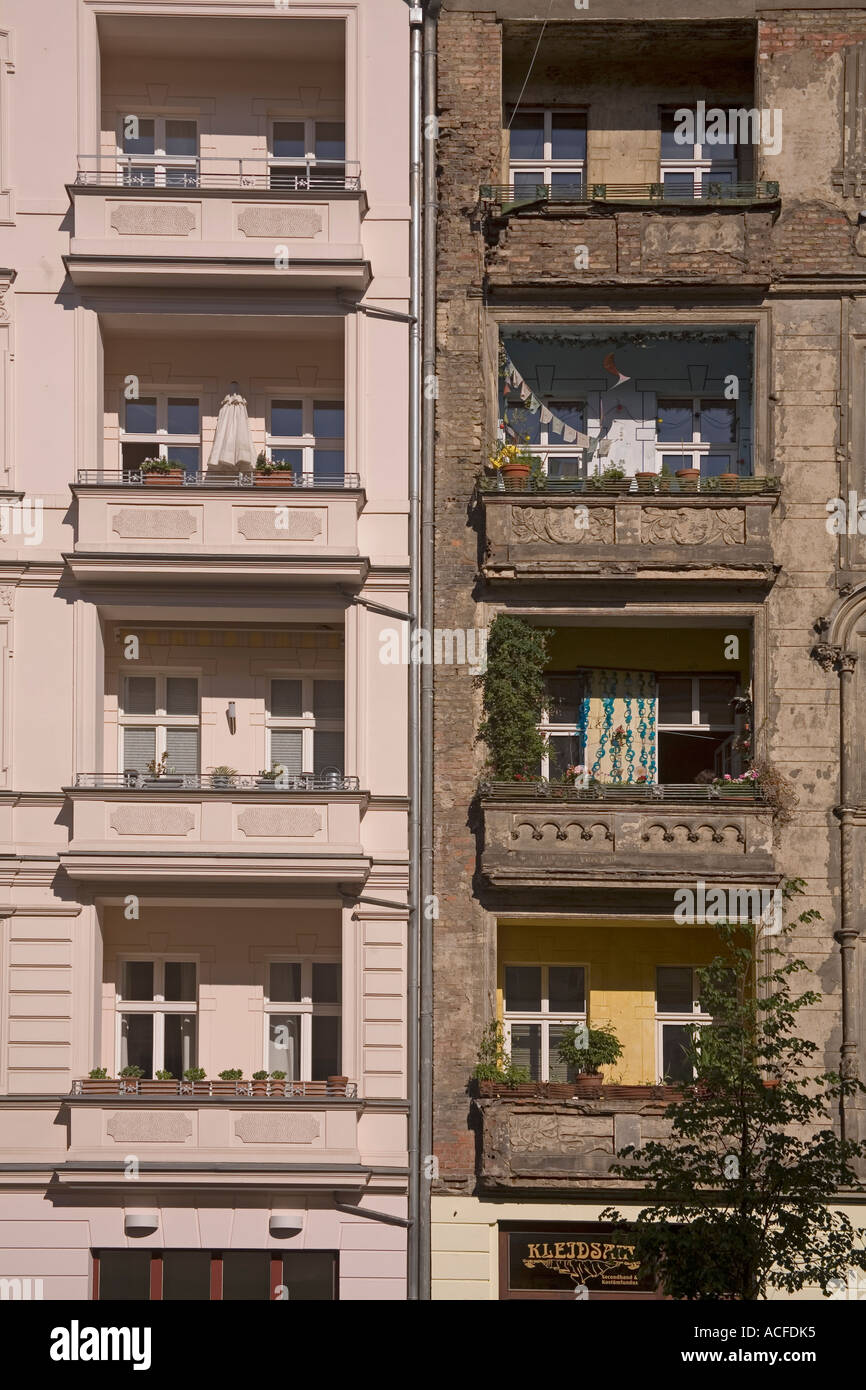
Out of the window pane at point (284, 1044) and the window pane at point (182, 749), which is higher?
the window pane at point (182, 749)

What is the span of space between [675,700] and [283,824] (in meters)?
5.86

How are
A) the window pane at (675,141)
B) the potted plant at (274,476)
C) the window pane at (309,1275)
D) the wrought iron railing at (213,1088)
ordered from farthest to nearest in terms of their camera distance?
the window pane at (675,141) < the potted plant at (274,476) < the wrought iron railing at (213,1088) < the window pane at (309,1275)

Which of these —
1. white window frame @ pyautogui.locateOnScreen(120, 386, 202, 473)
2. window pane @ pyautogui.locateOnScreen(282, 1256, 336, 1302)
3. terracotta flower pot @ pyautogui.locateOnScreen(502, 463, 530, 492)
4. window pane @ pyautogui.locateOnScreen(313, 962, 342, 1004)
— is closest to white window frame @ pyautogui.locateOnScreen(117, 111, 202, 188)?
white window frame @ pyautogui.locateOnScreen(120, 386, 202, 473)

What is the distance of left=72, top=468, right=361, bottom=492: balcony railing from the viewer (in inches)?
874

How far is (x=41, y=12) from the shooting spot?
22719 millimetres

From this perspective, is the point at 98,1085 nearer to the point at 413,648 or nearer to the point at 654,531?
the point at 413,648

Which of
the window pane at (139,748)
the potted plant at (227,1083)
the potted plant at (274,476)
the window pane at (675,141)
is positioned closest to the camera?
the potted plant at (227,1083)

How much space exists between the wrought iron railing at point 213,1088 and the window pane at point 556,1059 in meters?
2.78

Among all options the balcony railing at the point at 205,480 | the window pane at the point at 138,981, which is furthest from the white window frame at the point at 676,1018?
the balcony railing at the point at 205,480

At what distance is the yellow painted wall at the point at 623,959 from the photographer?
2273 cm

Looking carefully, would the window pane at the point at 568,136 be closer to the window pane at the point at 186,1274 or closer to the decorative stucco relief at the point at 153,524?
the decorative stucco relief at the point at 153,524

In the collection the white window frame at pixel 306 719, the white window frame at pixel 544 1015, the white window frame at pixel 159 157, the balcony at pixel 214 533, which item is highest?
the white window frame at pixel 159 157

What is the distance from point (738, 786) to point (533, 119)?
1016cm

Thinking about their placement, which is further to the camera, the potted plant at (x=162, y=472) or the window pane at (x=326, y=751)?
the window pane at (x=326, y=751)
